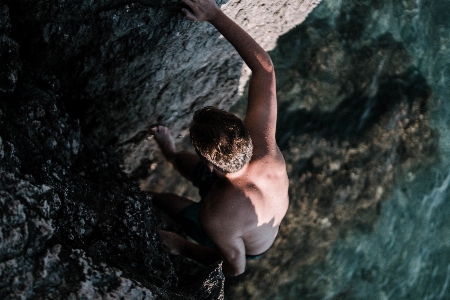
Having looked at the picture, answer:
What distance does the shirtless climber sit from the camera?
2.17 meters

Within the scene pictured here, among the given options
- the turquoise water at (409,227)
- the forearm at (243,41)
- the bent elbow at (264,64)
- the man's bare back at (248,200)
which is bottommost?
the turquoise water at (409,227)

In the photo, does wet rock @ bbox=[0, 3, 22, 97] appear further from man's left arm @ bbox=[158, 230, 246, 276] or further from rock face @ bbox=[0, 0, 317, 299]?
man's left arm @ bbox=[158, 230, 246, 276]

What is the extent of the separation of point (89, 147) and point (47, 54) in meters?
0.58

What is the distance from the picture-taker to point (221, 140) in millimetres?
2129

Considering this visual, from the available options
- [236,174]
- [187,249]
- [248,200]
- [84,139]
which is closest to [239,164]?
[236,174]

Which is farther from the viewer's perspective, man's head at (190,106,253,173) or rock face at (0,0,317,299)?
man's head at (190,106,253,173)

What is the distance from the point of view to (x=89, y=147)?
8.43ft

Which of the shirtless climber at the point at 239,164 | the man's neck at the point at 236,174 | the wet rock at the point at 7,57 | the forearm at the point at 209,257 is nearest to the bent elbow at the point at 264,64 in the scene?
the shirtless climber at the point at 239,164

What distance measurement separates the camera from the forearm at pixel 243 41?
2.43 m

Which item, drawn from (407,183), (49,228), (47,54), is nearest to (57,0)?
(47,54)

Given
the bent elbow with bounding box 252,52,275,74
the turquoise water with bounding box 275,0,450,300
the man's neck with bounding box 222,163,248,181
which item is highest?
→ the bent elbow with bounding box 252,52,275,74

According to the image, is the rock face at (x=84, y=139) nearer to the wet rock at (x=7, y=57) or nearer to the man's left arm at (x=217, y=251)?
the wet rock at (x=7, y=57)

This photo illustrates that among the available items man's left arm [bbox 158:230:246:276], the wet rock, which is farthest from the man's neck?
the wet rock

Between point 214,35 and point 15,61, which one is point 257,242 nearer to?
point 214,35
